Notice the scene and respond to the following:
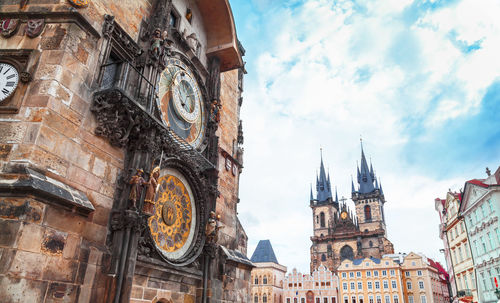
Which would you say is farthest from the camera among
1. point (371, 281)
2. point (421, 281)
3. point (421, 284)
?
point (371, 281)

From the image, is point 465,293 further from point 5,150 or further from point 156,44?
point 5,150

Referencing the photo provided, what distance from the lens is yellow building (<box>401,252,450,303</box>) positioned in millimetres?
56219

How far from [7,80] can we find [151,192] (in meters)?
3.21

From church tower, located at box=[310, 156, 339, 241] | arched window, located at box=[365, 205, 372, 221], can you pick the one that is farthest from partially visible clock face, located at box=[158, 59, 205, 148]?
arched window, located at box=[365, 205, 372, 221]

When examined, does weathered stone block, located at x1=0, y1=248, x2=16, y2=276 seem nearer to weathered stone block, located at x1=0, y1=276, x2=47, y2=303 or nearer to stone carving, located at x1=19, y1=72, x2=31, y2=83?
weathered stone block, located at x1=0, y1=276, x2=47, y2=303

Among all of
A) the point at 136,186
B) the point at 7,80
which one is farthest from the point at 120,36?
the point at 136,186

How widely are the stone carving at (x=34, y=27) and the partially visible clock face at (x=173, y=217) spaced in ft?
12.4

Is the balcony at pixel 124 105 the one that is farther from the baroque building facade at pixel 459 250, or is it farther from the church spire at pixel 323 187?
the church spire at pixel 323 187

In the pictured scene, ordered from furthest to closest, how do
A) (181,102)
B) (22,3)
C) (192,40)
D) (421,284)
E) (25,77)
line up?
(421,284) → (192,40) → (181,102) → (22,3) → (25,77)

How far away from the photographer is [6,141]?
548cm

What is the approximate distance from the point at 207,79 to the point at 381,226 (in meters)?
79.5

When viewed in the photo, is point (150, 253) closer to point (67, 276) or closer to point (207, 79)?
point (67, 276)

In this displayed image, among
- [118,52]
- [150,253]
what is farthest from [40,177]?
[118,52]

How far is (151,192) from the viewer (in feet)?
23.8
